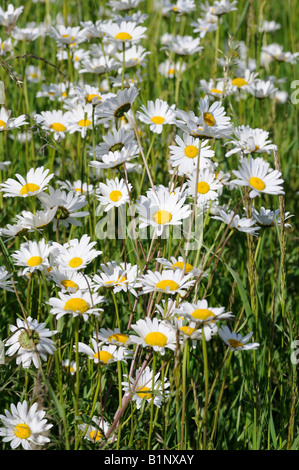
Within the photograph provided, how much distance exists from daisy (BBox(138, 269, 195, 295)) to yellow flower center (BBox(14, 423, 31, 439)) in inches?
14.0

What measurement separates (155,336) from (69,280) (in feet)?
0.76

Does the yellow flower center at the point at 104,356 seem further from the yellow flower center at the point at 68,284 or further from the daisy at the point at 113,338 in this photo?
the yellow flower center at the point at 68,284

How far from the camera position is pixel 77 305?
3.43ft

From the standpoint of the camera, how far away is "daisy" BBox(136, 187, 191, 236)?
1.19 meters

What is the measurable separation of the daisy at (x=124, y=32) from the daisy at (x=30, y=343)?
1177mm

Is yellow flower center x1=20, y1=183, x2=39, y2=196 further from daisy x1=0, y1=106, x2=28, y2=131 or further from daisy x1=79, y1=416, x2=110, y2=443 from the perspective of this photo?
daisy x1=79, y1=416, x2=110, y2=443

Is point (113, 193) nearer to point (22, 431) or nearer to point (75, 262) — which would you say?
point (75, 262)

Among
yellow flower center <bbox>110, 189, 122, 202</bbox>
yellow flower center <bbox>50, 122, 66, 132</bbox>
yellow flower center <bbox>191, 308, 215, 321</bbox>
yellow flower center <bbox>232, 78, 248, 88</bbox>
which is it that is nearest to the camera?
yellow flower center <bbox>191, 308, 215, 321</bbox>

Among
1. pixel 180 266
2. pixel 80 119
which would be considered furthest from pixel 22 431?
pixel 80 119

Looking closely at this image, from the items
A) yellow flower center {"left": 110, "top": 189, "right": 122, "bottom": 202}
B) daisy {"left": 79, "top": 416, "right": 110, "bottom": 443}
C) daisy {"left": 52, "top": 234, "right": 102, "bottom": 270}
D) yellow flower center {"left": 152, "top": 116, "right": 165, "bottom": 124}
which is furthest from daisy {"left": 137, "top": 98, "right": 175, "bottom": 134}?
daisy {"left": 79, "top": 416, "right": 110, "bottom": 443}

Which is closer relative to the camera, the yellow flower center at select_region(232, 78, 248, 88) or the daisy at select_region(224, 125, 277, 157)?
the daisy at select_region(224, 125, 277, 157)

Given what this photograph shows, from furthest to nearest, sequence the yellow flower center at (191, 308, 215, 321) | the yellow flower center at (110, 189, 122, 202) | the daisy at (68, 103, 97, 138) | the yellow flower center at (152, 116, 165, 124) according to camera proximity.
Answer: the daisy at (68, 103, 97, 138)
the yellow flower center at (152, 116, 165, 124)
the yellow flower center at (110, 189, 122, 202)
the yellow flower center at (191, 308, 215, 321)
